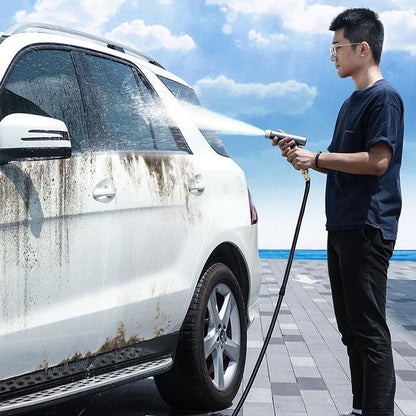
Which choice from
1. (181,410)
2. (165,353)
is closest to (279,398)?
(181,410)

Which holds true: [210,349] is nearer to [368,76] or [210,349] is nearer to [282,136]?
[282,136]

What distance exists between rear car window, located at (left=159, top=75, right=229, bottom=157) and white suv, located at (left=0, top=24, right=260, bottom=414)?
1 centimetres

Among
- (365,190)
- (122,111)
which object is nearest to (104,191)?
(122,111)

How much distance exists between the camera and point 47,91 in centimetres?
330

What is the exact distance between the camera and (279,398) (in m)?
4.65

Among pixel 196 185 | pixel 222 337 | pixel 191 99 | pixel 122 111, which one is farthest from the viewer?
pixel 191 99

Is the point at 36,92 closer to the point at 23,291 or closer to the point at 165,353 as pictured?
the point at 23,291

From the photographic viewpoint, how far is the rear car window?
4.46 m

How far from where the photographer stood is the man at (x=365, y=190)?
132 inches

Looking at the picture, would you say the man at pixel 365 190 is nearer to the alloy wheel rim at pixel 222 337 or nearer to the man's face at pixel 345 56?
the man's face at pixel 345 56

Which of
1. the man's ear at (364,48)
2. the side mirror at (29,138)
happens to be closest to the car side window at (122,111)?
the side mirror at (29,138)

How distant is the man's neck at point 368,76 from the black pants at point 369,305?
0.63 m

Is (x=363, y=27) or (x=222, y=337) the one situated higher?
(x=363, y=27)

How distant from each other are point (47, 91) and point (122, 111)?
559 millimetres
